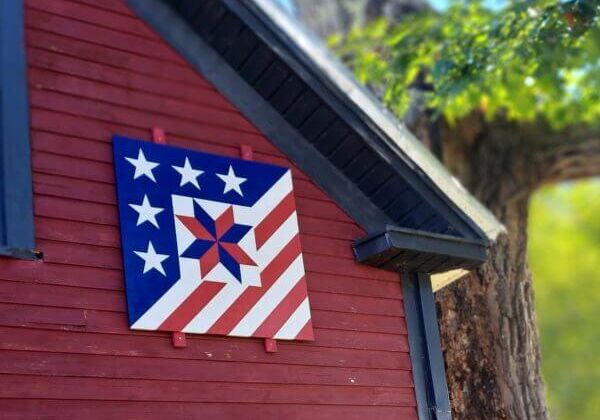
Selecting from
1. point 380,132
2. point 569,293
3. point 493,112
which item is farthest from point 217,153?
point 569,293

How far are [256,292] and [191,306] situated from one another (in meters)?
0.51

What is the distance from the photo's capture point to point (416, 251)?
22.8 feet

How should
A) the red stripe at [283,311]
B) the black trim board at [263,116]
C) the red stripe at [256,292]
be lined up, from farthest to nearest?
the black trim board at [263,116] < the red stripe at [283,311] < the red stripe at [256,292]

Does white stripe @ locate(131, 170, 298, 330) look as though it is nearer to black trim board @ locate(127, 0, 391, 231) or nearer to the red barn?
the red barn

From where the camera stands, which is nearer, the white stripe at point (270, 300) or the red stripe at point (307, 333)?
the white stripe at point (270, 300)

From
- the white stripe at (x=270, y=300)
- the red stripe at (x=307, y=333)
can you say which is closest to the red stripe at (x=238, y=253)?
the white stripe at (x=270, y=300)

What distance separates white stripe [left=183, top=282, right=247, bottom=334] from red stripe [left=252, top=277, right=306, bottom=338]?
246 mm

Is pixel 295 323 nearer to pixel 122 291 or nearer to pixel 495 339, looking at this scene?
pixel 122 291

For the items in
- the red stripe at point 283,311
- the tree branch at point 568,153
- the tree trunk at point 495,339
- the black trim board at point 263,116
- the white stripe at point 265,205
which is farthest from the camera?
the tree branch at point 568,153

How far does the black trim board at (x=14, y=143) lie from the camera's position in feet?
19.2

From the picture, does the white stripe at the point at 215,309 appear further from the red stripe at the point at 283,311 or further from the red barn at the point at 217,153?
the red stripe at the point at 283,311

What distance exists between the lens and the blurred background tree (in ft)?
27.6

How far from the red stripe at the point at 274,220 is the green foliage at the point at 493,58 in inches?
97.8

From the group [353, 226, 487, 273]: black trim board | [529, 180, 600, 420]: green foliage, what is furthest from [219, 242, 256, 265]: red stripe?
[529, 180, 600, 420]: green foliage
